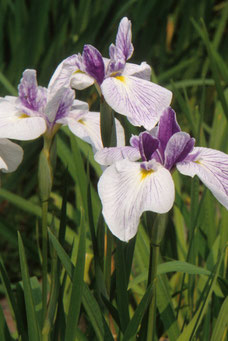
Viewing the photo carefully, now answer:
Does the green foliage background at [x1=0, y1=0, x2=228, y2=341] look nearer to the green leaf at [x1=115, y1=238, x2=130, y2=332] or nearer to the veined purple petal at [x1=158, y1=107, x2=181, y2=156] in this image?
the green leaf at [x1=115, y1=238, x2=130, y2=332]

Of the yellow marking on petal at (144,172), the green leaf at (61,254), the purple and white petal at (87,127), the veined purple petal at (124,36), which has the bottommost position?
the green leaf at (61,254)

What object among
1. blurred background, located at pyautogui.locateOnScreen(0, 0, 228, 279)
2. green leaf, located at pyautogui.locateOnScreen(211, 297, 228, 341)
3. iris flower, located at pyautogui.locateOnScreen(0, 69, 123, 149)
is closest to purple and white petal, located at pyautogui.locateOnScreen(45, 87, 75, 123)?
iris flower, located at pyautogui.locateOnScreen(0, 69, 123, 149)

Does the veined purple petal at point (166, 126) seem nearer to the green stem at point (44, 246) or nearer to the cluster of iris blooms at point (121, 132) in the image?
the cluster of iris blooms at point (121, 132)

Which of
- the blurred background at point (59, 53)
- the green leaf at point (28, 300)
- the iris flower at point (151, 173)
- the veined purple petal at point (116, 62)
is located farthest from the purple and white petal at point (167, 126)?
the blurred background at point (59, 53)

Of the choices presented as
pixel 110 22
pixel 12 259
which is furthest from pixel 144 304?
pixel 110 22

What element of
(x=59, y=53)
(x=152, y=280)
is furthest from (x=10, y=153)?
(x=59, y=53)

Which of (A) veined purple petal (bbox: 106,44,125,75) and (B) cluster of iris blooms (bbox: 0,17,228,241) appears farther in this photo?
(A) veined purple petal (bbox: 106,44,125,75)
